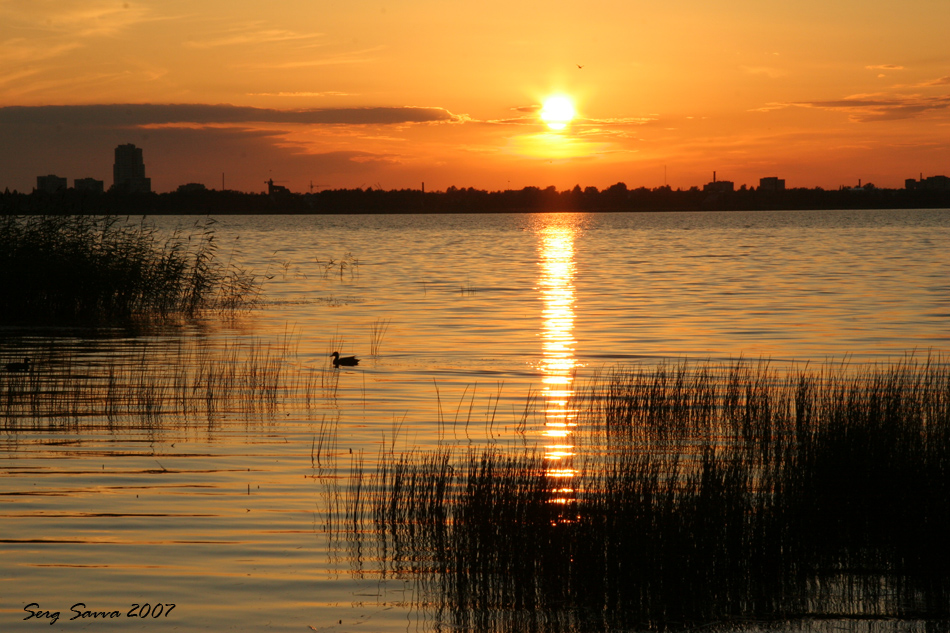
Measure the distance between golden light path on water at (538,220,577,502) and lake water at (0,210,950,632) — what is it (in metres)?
0.10

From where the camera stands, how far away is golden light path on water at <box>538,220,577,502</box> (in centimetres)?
1135

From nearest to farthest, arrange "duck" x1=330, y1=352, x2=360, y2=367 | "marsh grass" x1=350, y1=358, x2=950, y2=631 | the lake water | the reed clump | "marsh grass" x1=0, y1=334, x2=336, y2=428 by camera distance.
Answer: "marsh grass" x1=350, y1=358, x2=950, y2=631, the lake water, "marsh grass" x1=0, y1=334, x2=336, y2=428, "duck" x1=330, y1=352, x2=360, y2=367, the reed clump

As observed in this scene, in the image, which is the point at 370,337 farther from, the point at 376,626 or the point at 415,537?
the point at 376,626

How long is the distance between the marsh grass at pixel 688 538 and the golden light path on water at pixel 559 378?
844 millimetres

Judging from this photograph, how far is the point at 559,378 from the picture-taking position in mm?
18094

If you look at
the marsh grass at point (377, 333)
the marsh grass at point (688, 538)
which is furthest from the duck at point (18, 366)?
the marsh grass at point (688, 538)

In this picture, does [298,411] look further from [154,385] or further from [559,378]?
A: [559,378]

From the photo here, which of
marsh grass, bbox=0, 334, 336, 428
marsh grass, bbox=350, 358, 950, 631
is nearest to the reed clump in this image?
marsh grass, bbox=0, 334, 336, 428

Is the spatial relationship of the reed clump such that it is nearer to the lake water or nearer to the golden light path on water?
the lake water

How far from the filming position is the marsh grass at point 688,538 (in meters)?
7.23

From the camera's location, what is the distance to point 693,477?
A: 9250 mm

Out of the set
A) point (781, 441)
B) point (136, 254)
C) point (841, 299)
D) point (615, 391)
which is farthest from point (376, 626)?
point (841, 299)

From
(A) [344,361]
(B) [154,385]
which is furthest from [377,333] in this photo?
(B) [154,385]

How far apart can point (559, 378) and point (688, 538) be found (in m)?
10.3
